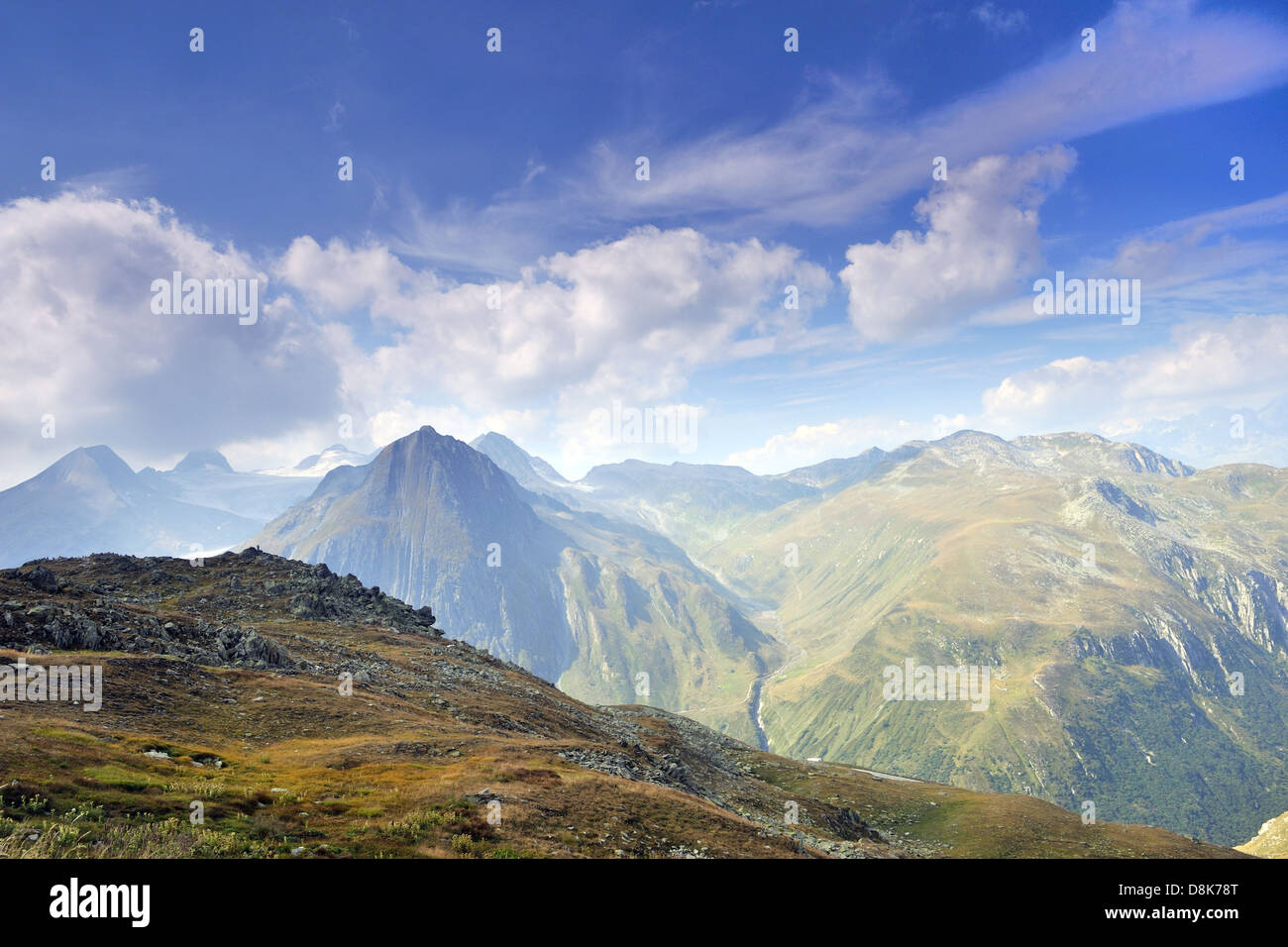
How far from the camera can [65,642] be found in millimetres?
49000

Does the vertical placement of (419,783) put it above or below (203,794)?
below

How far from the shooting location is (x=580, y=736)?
206ft

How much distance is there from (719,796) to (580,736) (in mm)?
16266
